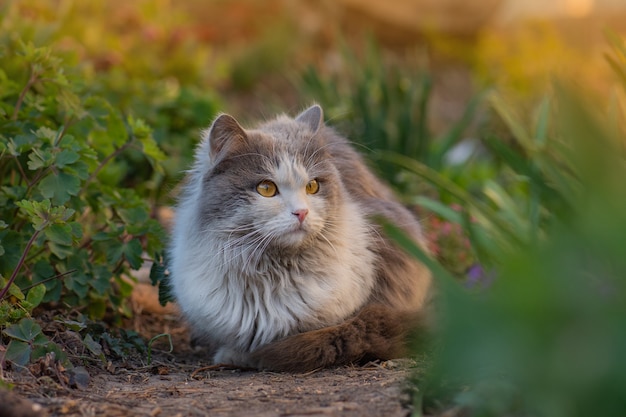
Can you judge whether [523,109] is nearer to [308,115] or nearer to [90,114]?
[308,115]

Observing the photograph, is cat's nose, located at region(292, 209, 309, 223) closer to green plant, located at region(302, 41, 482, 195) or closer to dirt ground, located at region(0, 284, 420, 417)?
dirt ground, located at region(0, 284, 420, 417)

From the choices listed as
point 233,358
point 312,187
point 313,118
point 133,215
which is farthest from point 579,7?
point 233,358

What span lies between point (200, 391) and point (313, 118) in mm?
1419

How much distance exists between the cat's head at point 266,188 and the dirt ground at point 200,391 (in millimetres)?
581

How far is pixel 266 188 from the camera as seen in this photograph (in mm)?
3076

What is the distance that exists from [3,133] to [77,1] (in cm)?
441

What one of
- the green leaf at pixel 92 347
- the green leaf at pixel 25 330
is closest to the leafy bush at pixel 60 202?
the green leaf at pixel 25 330

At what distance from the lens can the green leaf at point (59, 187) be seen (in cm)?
312

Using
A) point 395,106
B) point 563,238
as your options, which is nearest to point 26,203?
point 563,238

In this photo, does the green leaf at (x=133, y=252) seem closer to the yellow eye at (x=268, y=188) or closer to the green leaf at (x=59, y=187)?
the green leaf at (x=59, y=187)

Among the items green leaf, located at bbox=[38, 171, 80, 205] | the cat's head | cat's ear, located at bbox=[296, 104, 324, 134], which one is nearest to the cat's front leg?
the cat's head

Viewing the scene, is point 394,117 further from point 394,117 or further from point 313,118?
point 313,118

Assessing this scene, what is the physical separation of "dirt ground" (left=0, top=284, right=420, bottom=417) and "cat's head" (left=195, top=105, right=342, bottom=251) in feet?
1.91

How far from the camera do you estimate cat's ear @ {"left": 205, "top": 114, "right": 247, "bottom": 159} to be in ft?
10.1
